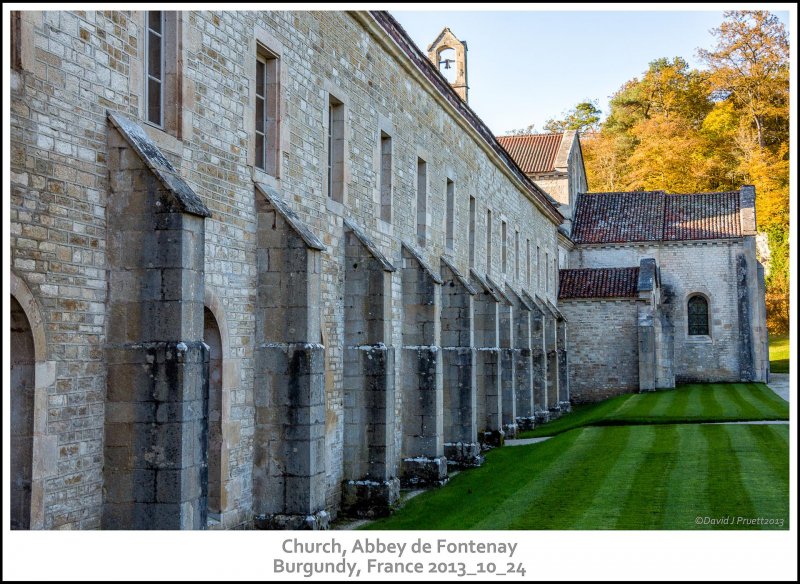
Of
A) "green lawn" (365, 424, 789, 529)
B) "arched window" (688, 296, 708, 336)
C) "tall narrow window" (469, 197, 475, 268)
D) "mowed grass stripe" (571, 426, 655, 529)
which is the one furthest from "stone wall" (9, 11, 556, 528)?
"arched window" (688, 296, 708, 336)

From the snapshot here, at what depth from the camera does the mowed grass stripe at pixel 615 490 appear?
11523 millimetres

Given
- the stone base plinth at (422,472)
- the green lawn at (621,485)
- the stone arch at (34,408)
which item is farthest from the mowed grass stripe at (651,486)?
the stone arch at (34,408)

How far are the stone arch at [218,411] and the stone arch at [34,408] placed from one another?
291cm

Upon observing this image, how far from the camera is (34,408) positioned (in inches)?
286

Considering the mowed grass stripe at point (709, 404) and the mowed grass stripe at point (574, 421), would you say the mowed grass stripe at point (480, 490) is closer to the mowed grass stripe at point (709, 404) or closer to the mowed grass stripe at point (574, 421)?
the mowed grass stripe at point (574, 421)

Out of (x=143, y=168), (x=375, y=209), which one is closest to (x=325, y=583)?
(x=143, y=168)

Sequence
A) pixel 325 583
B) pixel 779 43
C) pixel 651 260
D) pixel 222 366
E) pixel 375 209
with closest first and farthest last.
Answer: pixel 325 583 → pixel 222 366 → pixel 375 209 → pixel 779 43 → pixel 651 260

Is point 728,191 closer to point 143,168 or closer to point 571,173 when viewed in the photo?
point 571,173

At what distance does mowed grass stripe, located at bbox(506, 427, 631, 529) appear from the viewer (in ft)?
38.5

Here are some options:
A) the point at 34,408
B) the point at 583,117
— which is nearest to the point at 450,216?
the point at 34,408

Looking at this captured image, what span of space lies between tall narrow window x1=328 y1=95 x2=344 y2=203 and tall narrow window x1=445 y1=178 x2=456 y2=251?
709 cm

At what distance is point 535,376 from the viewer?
2998cm

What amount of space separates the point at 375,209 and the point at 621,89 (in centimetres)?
3775

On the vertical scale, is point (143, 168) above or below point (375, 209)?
below
